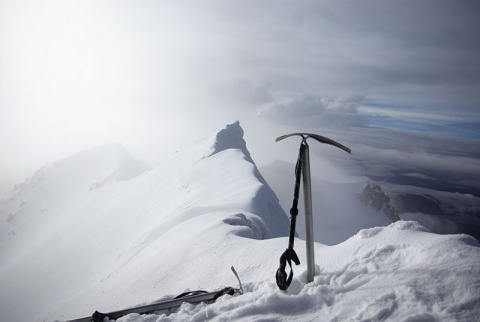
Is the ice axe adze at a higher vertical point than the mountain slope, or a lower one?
higher

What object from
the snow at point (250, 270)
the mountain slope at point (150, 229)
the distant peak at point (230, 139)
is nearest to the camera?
the snow at point (250, 270)

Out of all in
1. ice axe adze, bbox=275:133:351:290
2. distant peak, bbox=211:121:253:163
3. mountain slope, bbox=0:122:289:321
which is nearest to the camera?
ice axe adze, bbox=275:133:351:290

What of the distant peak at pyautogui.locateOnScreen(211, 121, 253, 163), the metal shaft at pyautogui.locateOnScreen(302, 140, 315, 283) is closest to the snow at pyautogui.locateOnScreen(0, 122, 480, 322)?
the metal shaft at pyautogui.locateOnScreen(302, 140, 315, 283)

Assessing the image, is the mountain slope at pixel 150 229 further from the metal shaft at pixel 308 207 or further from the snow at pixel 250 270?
the metal shaft at pixel 308 207

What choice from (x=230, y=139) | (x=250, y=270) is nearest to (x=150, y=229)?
(x=250, y=270)

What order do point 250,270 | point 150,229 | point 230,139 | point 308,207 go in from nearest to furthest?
point 308,207 < point 250,270 < point 150,229 < point 230,139

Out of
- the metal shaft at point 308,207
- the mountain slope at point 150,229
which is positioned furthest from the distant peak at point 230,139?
the metal shaft at point 308,207

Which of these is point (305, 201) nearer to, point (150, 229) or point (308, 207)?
point (308, 207)

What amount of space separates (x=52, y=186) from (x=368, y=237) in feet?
406

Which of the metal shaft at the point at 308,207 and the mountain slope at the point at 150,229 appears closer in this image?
the metal shaft at the point at 308,207

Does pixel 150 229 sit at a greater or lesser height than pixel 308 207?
lesser

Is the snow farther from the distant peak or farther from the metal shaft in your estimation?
the distant peak

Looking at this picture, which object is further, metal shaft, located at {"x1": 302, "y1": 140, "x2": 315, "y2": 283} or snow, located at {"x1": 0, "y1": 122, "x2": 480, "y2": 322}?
metal shaft, located at {"x1": 302, "y1": 140, "x2": 315, "y2": 283}

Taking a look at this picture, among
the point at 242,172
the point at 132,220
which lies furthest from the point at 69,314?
the point at 132,220
